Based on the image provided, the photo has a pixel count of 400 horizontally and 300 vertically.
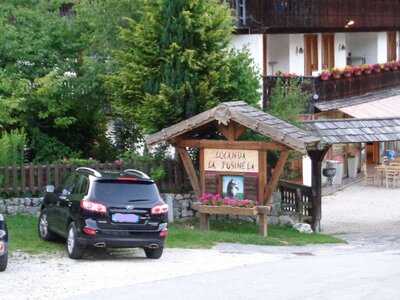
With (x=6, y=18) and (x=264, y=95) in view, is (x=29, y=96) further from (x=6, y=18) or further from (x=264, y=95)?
(x=264, y=95)

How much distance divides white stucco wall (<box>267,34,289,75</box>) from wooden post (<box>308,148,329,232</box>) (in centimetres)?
1304

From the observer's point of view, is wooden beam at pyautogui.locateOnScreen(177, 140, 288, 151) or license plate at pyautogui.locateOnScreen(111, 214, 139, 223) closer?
license plate at pyautogui.locateOnScreen(111, 214, 139, 223)

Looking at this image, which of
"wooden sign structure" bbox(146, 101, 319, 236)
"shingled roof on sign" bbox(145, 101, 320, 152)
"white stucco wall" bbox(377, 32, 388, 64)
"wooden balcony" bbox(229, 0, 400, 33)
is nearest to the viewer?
"shingled roof on sign" bbox(145, 101, 320, 152)

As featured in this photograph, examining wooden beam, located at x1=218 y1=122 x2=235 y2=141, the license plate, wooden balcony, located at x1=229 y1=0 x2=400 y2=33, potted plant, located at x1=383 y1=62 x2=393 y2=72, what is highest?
wooden balcony, located at x1=229 y1=0 x2=400 y2=33

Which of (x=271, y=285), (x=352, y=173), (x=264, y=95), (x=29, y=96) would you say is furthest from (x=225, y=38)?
(x=352, y=173)

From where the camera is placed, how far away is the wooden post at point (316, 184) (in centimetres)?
2527

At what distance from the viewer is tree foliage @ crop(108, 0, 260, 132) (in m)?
24.9

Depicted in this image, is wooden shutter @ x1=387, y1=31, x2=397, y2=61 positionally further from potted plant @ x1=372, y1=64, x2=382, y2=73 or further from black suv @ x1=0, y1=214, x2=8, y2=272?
black suv @ x1=0, y1=214, x2=8, y2=272

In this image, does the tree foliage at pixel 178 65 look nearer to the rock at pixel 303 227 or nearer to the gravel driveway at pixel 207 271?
the rock at pixel 303 227

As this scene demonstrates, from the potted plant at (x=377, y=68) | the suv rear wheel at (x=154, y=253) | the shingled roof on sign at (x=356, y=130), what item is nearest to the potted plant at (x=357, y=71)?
the potted plant at (x=377, y=68)

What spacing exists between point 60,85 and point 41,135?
1.70 meters

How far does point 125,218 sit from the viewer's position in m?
18.1

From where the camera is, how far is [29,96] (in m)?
27.0

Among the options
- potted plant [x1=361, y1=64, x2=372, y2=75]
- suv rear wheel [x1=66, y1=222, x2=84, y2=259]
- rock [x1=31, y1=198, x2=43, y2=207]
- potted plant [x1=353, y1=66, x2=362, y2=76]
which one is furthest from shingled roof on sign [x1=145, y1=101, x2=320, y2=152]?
potted plant [x1=361, y1=64, x2=372, y2=75]
